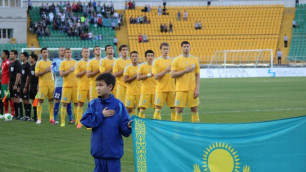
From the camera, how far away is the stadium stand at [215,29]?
53938 millimetres

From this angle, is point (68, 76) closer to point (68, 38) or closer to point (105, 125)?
point (105, 125)

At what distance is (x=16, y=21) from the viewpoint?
1961 inches

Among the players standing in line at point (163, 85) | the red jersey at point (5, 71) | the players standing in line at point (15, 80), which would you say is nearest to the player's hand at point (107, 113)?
the players standing in line at point (163, 85)

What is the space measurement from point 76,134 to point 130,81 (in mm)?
1896

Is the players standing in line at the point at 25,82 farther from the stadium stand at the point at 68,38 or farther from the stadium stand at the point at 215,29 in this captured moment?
the stadium stand at the point at 215,29

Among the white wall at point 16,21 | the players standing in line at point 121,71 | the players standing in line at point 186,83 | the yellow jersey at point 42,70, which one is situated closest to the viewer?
the players standing in line at point 186,83

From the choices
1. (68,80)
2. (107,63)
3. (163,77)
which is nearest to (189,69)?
(163,77)

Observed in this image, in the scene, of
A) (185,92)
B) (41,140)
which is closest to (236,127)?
(185,92)

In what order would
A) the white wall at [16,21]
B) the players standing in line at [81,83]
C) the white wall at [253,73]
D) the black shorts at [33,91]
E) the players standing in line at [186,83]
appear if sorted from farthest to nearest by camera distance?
1. the white wall at [16,21]
2. the white wall at [253,73]
3. the black shorts at [33,91]
4. the players standing in line at [81,83]
5. the players standing in line at [186,83]

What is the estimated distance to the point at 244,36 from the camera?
55.6m

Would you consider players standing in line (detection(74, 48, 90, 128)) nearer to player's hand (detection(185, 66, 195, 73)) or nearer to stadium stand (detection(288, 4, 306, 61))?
player's hand (detection(185, 66, 195, 73))

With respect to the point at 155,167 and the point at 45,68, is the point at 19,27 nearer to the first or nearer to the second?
the point at 45,68

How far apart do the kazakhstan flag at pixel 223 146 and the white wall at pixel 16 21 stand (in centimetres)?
4446

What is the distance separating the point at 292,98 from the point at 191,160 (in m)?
17.4
